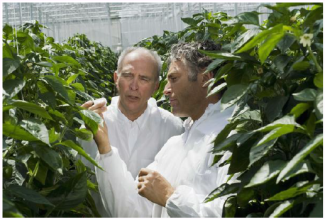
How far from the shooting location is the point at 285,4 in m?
1.33

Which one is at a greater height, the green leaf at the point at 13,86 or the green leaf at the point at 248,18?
the green leaf at the point at 248,18

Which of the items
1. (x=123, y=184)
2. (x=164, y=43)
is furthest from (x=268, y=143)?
(x=164, y=43)

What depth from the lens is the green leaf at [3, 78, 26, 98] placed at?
147cm

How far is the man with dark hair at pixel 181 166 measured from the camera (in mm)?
2209

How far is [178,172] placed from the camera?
2537 mm

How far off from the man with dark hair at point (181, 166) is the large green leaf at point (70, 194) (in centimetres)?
61

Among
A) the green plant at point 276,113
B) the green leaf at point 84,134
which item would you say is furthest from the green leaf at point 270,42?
the green leaf at point 84,134

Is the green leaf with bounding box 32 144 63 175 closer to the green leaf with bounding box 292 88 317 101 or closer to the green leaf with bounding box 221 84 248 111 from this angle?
the green leaf with bounding box 221 84 248 111

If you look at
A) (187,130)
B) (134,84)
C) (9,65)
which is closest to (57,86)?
(9,65)

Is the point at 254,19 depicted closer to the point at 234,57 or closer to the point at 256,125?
the point at 234,57

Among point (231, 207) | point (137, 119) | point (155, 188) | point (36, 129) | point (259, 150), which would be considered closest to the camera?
point (259, 150)

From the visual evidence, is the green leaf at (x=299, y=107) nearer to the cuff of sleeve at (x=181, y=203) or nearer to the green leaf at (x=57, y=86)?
the green leaf at (x=57, y=86)

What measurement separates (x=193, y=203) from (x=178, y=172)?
405 mm

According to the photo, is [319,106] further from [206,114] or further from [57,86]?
[206,114]
